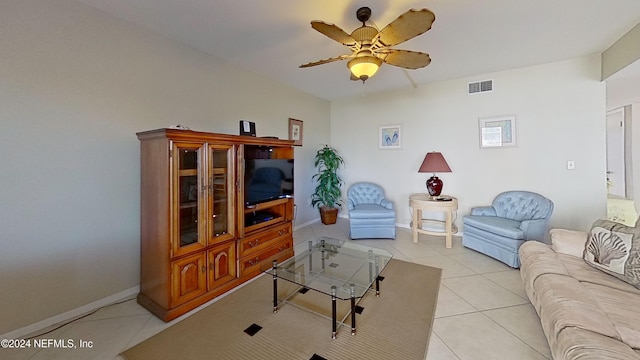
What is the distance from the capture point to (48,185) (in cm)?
192

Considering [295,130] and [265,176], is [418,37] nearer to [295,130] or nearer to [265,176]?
[265,176]

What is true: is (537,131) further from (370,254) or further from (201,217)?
(201,217)

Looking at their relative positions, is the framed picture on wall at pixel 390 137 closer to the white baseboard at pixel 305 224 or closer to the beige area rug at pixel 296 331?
the white baseboard at pixel 305 224

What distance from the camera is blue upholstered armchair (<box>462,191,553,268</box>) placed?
2.91m

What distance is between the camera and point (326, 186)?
4859 millimetres

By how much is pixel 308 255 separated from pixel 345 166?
2.98m

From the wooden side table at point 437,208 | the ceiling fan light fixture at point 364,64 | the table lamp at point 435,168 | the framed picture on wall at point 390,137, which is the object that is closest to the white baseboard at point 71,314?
the ceiling fan light fixture at point 364,64

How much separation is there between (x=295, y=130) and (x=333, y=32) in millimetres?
2711

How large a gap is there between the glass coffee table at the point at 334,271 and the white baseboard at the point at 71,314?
137 cm

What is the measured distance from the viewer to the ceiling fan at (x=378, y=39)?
5.51 ft

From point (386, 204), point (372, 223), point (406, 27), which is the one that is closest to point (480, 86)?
point (386, 204)

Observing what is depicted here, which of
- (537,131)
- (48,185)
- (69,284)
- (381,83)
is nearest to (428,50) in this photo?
(381,83)

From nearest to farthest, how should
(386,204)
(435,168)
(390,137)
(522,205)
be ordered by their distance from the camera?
(522,205) < (435,168) < (386,204) < (390,137)

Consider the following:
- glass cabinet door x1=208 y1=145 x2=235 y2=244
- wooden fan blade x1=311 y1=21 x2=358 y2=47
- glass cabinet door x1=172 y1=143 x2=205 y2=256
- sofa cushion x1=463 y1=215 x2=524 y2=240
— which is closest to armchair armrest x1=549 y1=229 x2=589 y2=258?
sofa cushion x1=463 y1=215 x2=524 y2=240
